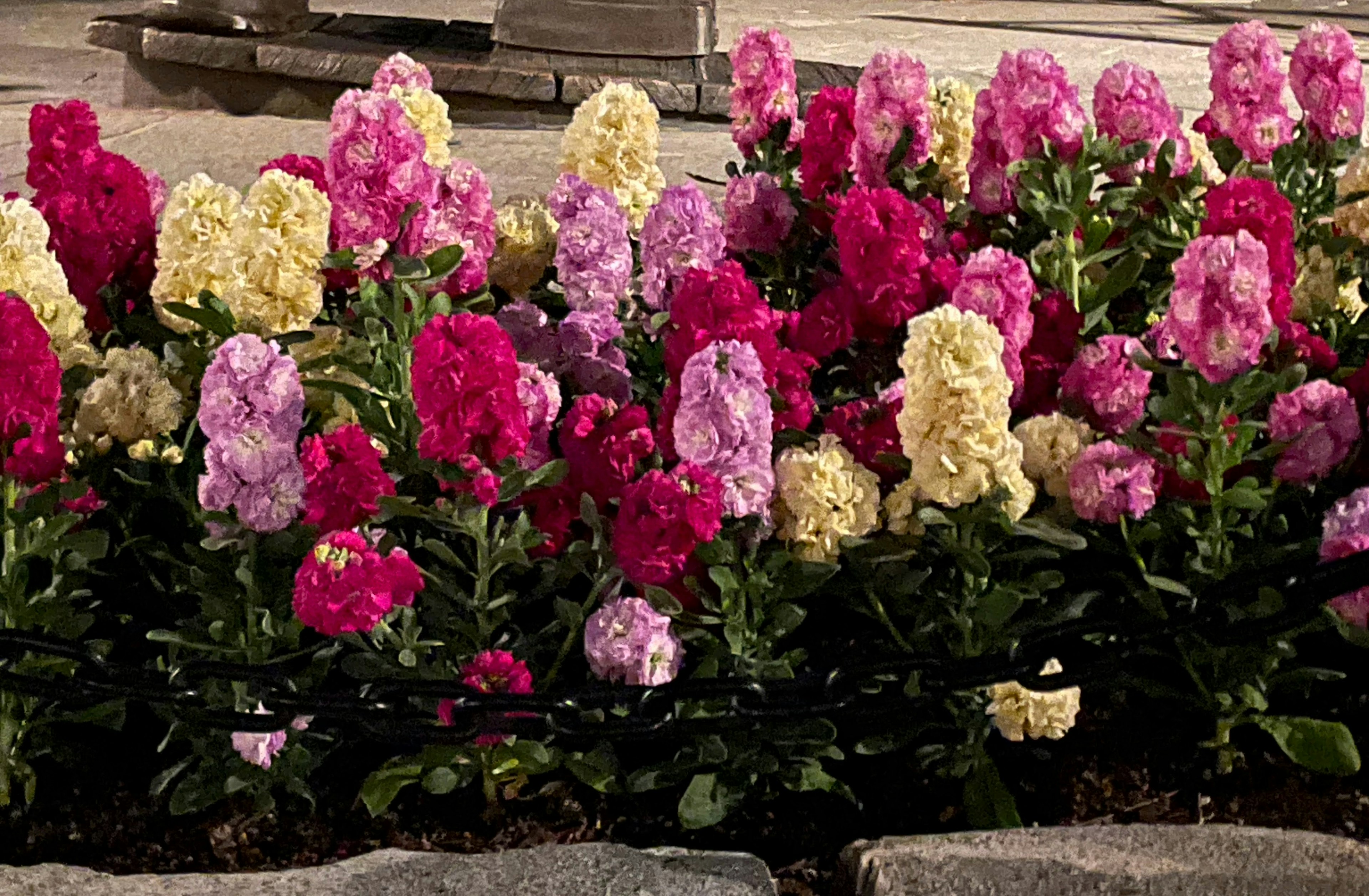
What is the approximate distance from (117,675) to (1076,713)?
3.93ft

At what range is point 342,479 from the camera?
2.03m

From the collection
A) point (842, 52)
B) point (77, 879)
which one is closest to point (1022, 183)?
point (77, 879)

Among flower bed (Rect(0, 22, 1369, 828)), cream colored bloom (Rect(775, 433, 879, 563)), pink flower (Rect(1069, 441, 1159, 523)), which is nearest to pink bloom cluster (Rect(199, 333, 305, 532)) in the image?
flower bed (Rect(0, 22, 1369, 828))

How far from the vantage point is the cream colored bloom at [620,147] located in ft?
9.00

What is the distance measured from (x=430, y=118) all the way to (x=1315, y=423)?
56.2 inches

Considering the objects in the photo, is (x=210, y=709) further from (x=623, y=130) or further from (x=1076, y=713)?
(x=623, y=130)

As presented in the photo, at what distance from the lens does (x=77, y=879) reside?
75.6 inches

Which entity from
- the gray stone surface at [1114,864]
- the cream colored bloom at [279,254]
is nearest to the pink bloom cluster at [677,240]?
the cream colored bloom at [279,254]

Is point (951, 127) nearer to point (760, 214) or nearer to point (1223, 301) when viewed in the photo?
point (760, 214)

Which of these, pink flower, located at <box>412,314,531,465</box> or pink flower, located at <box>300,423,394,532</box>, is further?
pink flower, located at <box>300,423,394,532</box>

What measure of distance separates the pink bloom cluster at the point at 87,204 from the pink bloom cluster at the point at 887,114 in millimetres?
1170

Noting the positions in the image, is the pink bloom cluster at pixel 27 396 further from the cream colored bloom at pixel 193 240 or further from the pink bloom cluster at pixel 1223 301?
the pink bloom cluster at pixel 1223 301

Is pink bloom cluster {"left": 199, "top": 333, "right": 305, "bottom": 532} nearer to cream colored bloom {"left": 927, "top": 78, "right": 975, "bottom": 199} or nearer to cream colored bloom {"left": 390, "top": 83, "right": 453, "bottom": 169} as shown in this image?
cream colored bloom {"left": 390, "top": 83, "right": 453, "bottom": 169}

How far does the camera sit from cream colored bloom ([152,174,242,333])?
7.89ft
